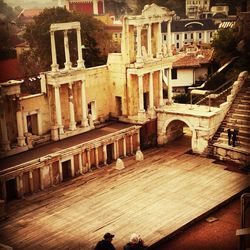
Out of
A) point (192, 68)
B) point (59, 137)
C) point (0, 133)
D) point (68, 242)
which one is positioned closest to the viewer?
point (68, 242)

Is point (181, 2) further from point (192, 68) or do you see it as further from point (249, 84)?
point (249, 84)

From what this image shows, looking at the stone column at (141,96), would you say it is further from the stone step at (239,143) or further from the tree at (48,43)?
the tree at (48,43)

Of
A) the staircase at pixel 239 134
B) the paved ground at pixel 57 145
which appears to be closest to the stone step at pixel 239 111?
the staircase at pixel 239 134

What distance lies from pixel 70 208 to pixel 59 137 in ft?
14.9

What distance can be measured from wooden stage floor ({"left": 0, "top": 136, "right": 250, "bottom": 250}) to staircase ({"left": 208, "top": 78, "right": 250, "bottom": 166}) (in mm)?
755

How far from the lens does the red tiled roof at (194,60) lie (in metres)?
29.4

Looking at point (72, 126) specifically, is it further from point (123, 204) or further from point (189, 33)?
point (189, 33)

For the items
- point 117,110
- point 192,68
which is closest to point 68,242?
point 117,110

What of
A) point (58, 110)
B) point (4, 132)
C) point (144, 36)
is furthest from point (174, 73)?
point (4, 132)

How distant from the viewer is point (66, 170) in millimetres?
18594

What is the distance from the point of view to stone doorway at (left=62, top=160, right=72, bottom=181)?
724 inches

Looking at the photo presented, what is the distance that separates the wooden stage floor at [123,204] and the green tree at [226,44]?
894 cm

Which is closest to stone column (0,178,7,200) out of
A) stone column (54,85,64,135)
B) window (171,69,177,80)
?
stone column (54,85,64,135)

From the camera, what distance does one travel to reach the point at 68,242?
13.4 metres
